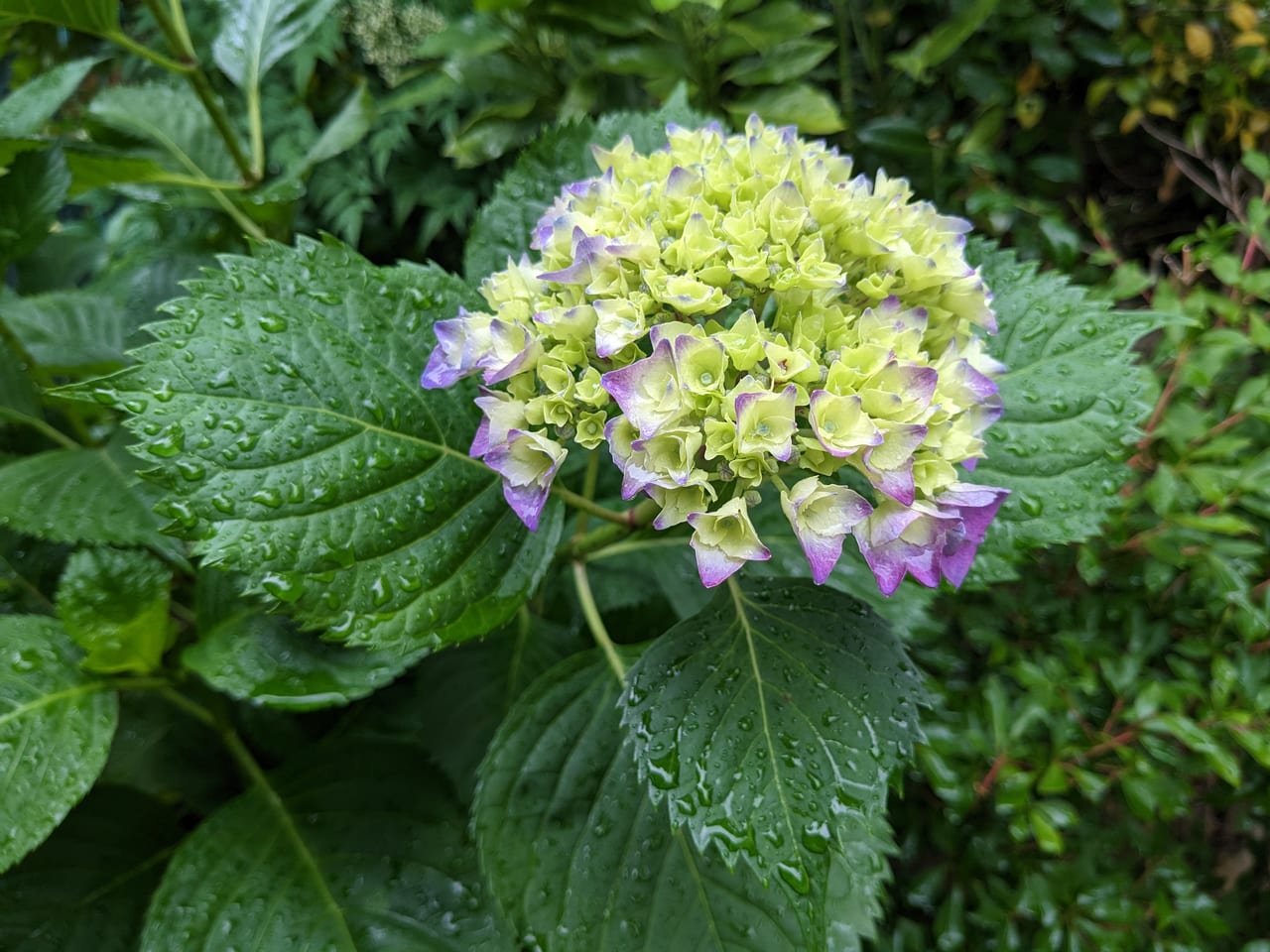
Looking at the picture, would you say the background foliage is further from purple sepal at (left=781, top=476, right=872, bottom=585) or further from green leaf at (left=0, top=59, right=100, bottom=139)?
purple sepal at (left=781, top=476, right=872, bottom=585)

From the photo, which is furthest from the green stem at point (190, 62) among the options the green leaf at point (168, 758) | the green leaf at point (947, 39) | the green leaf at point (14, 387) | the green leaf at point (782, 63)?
the green leaf at point (947, 39)

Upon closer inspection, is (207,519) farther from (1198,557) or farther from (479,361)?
(1198,557)

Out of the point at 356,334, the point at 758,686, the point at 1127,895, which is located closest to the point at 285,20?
the point at 356,334

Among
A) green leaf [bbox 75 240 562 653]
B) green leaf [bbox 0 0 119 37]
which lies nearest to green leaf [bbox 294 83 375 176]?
green leaf [bbox 0 0 119 37]

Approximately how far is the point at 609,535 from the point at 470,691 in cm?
29

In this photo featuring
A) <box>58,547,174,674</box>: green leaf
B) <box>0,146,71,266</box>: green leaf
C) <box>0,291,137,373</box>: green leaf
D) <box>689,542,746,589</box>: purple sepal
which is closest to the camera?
<box>689,542,746,589</box>: purple sepal

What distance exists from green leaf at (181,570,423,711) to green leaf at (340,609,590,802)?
21cm

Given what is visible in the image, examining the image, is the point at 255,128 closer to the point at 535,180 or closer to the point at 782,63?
the point at 535,180

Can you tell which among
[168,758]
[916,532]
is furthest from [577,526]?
[168,758]

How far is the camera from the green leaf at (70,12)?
0.75 meters

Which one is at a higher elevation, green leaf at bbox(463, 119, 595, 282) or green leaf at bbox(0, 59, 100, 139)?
green leaf at bbox(463, 119, 595, 282)

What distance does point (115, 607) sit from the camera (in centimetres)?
71

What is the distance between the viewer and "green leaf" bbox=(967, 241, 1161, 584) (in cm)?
66

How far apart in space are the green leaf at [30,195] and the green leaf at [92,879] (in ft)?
1.99
